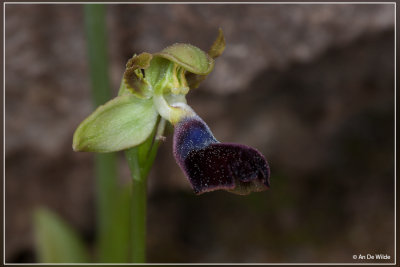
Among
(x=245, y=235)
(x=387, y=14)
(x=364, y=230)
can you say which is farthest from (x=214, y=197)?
(x=387, y=14)

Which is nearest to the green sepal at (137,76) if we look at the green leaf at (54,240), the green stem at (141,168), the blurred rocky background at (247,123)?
the green stem at (141,168)

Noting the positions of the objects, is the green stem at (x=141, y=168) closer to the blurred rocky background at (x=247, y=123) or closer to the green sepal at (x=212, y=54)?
the green sepal at (x=212, y=54)

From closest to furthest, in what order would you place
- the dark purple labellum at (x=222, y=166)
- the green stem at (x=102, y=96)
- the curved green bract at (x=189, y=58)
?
the dark purple labellum at (x=222, y=166), the curved green bract at (x=189, y=58), the green stem at (x=102, y=96)

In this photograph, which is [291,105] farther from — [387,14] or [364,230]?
[364,230]

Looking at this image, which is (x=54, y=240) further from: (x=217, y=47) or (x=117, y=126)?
(x=217, y=47)

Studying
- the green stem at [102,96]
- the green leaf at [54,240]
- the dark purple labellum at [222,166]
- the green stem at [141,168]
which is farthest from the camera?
the green leaf at [54,240]

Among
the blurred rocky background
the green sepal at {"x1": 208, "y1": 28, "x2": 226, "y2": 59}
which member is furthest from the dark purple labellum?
the blurred rocky background

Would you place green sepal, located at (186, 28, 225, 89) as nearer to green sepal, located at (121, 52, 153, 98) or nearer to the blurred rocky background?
green sepal, located at (121, 52, 153, 98)
